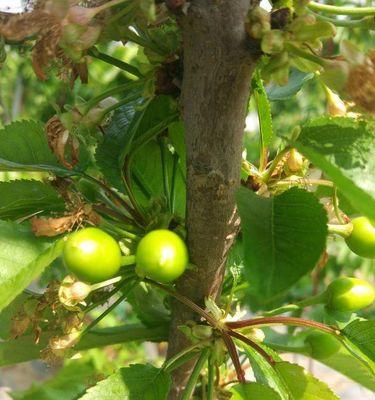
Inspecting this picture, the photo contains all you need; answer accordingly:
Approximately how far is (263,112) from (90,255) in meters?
0.31

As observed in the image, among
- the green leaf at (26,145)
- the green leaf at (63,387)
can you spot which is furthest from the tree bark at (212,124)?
the green leaf at (63,387)

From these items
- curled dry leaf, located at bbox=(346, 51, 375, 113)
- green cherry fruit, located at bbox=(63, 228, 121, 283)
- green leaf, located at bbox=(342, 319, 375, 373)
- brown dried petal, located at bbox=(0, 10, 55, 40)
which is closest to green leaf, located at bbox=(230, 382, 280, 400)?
green leaf, located at bbox=(342, 319, 375, 373)

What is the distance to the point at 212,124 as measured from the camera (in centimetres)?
62

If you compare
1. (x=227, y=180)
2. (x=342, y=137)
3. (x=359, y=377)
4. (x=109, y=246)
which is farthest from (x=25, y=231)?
(x=359, y=377)

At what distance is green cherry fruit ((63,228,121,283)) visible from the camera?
0.60m

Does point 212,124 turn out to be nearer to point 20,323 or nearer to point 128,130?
point 128,130

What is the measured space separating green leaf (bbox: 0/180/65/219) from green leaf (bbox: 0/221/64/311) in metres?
0.05

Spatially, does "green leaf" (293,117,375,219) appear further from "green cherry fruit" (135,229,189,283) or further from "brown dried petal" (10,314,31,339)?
"brown dried petal" (10,314,31,339)

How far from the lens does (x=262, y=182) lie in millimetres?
771

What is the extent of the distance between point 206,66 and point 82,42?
11 centimetres

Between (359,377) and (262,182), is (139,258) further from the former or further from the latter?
(359,377)

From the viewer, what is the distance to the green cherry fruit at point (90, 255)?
0.60 metres

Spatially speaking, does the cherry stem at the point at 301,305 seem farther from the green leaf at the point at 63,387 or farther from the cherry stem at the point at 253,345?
the green leaf at the point at 63,387

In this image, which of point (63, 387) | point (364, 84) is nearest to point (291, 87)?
point (364, 84)
